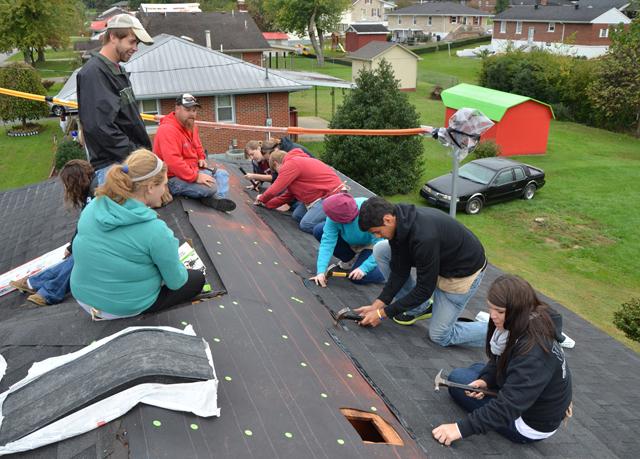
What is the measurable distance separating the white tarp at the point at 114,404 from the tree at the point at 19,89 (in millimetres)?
30354

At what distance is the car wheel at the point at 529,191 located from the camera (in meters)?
19.8

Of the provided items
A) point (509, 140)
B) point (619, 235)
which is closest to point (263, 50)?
point (509, 140)

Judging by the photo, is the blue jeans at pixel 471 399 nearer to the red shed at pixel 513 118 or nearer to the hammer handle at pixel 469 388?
the hammer handle at pixel 469 388

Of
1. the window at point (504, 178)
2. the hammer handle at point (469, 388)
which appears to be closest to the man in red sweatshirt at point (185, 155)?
the hammer handle at point (469, 388)

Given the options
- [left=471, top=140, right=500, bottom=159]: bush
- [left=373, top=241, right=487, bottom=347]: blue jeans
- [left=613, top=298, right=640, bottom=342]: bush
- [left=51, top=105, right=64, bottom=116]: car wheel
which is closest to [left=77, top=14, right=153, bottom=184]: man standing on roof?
[left=373, top=241, right=487, bottom=347]: blue jeans

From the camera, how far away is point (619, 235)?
674 inches

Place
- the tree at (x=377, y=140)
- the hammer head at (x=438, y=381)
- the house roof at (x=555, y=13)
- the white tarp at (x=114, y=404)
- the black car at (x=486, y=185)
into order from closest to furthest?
the white tarp at (x=114, y=404)
the hammer head at (x=438, y=381)
the black car at (x=486, y=185)
the tree at (x=377, y=140)
the house roof at (x=555, y=13)

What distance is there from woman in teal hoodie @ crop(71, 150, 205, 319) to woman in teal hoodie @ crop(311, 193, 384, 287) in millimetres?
2041

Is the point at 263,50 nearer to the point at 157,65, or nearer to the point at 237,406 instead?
the point at 157,65

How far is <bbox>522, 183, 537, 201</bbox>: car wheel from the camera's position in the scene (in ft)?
65.0

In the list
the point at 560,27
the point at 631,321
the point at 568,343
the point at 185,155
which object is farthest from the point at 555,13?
the point at 185,155

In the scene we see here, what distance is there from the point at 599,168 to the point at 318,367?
2377cm

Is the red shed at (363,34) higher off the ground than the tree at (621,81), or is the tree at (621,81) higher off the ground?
the red shed at (363,34)

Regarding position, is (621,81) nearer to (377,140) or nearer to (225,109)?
(377,140)
